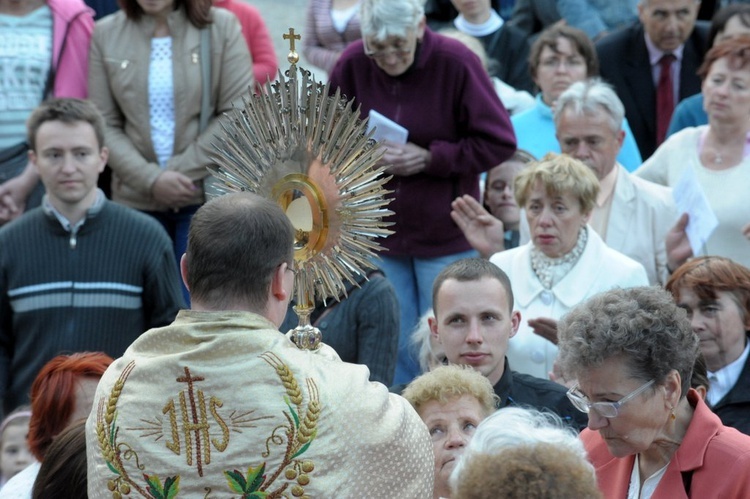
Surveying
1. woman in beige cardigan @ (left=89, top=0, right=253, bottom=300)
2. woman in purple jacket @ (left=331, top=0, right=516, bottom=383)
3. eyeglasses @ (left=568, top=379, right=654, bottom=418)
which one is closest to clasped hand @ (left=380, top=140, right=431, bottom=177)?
woman in purple jacket @ (left=331, top=0, right=516, bottom=383)

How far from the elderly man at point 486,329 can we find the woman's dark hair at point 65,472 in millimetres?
1814

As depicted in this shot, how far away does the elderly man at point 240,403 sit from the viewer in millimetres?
3174

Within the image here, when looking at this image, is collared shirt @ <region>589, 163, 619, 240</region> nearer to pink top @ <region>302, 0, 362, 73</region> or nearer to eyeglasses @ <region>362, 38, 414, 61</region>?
eyeglasses @ <region>362, 38, 414, 61</region>

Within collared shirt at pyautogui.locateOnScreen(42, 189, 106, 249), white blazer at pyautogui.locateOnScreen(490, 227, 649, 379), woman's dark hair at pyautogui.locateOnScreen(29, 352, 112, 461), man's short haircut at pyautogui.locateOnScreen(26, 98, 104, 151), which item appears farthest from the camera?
man's short haircut at pyautogui.locateOnScreen(26, 98, 104, 151)

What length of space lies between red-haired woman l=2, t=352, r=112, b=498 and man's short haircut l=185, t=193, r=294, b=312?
162 centimetres

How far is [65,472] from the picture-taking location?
12.2ft

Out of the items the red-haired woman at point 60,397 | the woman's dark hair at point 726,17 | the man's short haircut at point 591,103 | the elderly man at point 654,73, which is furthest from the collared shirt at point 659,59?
the red-haired woman at point 60,397

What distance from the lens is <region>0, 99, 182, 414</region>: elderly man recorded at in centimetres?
610

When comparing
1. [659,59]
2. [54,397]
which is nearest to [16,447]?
[54,397]

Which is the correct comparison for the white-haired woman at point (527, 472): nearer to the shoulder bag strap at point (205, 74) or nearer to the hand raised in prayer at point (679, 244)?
the hand raised in prayer at point (679, 244)

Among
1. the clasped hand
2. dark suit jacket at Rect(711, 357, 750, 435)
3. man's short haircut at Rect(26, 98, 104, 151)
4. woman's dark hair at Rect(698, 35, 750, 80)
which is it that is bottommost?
dark suit jacket at Rect(711, 357, 750, 435)

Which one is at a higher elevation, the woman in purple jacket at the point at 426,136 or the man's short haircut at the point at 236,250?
the man's short haircut at the point at 236,250

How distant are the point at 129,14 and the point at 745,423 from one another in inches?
152

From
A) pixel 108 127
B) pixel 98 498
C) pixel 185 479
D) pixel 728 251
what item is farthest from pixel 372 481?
pixel 108 127
